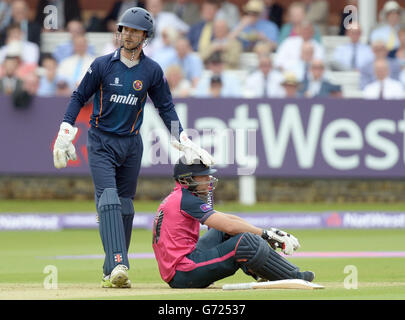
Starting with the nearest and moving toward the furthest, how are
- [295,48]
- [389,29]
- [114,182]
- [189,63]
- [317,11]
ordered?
[114,182]
[189,63]
[295,48]
[389,29]
[317,11]

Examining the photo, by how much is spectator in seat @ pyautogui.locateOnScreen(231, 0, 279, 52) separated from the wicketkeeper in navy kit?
884 centimetres

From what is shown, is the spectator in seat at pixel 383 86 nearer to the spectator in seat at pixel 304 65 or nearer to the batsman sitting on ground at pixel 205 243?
the spectator in seat at pixel 304 65

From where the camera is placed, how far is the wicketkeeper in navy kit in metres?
8.48

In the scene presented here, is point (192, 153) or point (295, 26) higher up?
point (295, 26)

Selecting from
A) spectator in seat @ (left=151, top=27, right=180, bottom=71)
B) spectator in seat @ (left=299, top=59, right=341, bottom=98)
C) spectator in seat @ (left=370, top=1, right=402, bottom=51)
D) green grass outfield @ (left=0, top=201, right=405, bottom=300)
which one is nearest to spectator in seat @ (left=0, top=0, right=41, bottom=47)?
spectator in seat @ (left=151, top=27, right=180, bottom=71)

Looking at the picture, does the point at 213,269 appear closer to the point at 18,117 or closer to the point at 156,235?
the point at 156,235

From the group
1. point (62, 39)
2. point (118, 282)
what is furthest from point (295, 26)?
point (118, 282)

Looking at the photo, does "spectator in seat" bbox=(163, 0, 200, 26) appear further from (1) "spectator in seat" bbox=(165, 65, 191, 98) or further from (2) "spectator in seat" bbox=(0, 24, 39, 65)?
(2) "spectator in seat" bbox=(0, 24, 39, 65)

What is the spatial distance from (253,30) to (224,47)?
0.81 meters

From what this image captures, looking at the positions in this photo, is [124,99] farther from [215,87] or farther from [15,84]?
[15,84]

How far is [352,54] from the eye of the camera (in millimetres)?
17297

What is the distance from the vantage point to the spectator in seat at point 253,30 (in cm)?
1767

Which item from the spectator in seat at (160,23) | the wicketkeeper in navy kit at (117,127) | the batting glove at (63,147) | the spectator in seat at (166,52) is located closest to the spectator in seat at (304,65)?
the spectator in seat at (166,52)

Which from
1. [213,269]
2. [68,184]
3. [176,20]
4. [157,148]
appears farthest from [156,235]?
[176,20]
